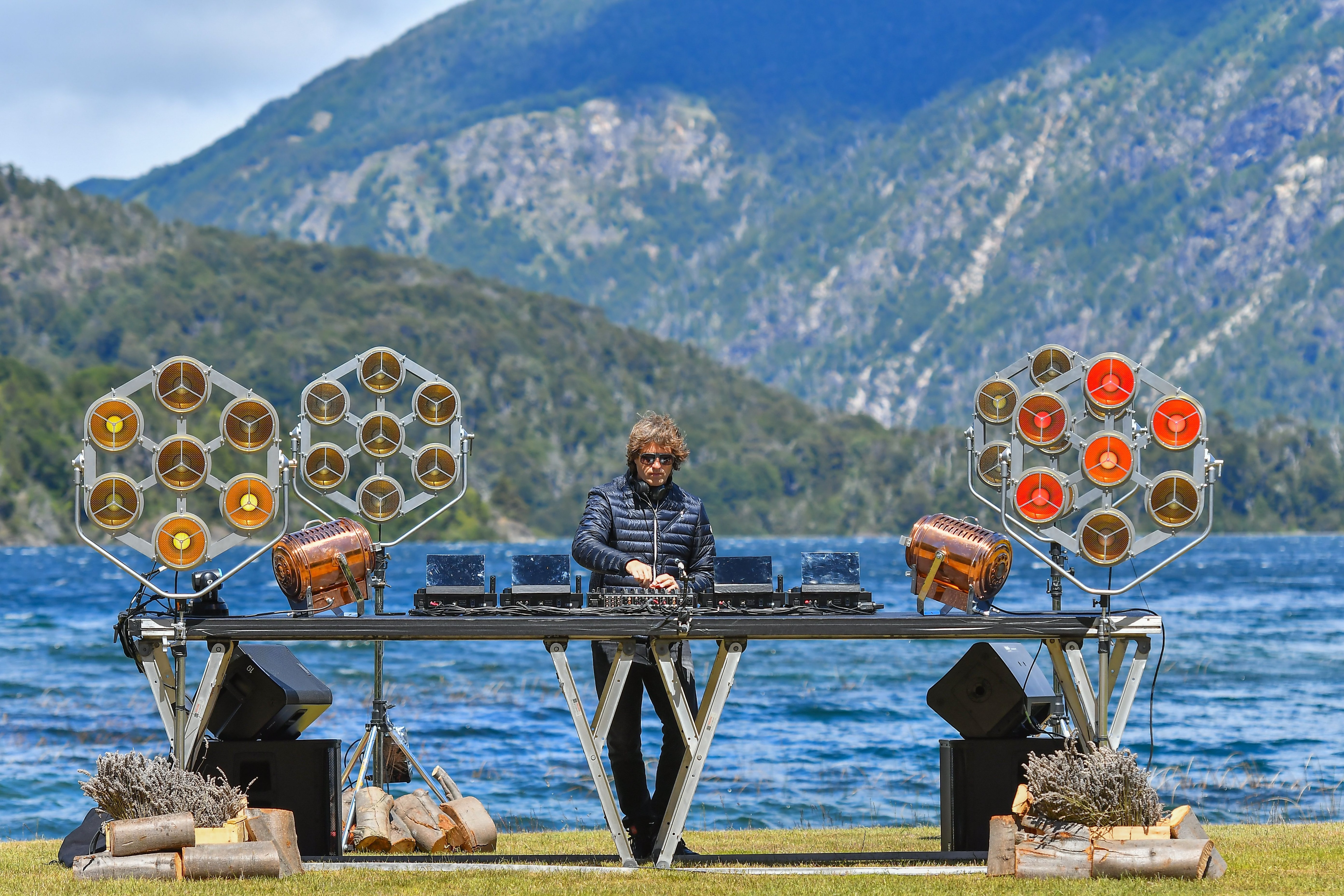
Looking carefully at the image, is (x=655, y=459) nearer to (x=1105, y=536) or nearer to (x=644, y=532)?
(x=644, y=532)

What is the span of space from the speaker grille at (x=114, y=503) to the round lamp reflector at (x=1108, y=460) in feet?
15.7

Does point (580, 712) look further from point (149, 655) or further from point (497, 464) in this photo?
point (497, 464)

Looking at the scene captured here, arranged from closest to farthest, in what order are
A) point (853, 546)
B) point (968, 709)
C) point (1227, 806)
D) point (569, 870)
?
point (569, 870) → point (968, 709) → point (1227, 806) → point (853, 546)

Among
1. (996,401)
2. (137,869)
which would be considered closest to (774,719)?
(996,401)

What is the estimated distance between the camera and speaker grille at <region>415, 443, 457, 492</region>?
417 inches

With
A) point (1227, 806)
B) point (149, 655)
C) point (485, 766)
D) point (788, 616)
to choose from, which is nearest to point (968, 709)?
point (788, 616)

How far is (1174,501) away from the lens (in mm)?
8453

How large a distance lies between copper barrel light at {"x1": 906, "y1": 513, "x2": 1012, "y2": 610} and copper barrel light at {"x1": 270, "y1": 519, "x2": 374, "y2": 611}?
9.51 ft

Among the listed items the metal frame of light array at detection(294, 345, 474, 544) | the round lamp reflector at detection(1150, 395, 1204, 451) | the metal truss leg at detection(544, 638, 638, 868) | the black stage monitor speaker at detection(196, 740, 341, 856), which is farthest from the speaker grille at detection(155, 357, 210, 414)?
the round lamp reflector at detection(1150, 395, 1204, 451)

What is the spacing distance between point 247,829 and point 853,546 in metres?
178

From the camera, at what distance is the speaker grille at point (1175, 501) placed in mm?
8398

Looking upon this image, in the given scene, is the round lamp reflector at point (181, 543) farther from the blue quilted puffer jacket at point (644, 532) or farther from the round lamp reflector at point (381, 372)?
the round lamp reflector at point (381, 372)

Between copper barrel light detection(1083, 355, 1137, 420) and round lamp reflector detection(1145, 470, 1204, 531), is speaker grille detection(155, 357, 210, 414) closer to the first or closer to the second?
copper barrel light detection(1083, 355, 1137, 420)

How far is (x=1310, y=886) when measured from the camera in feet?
24.4
